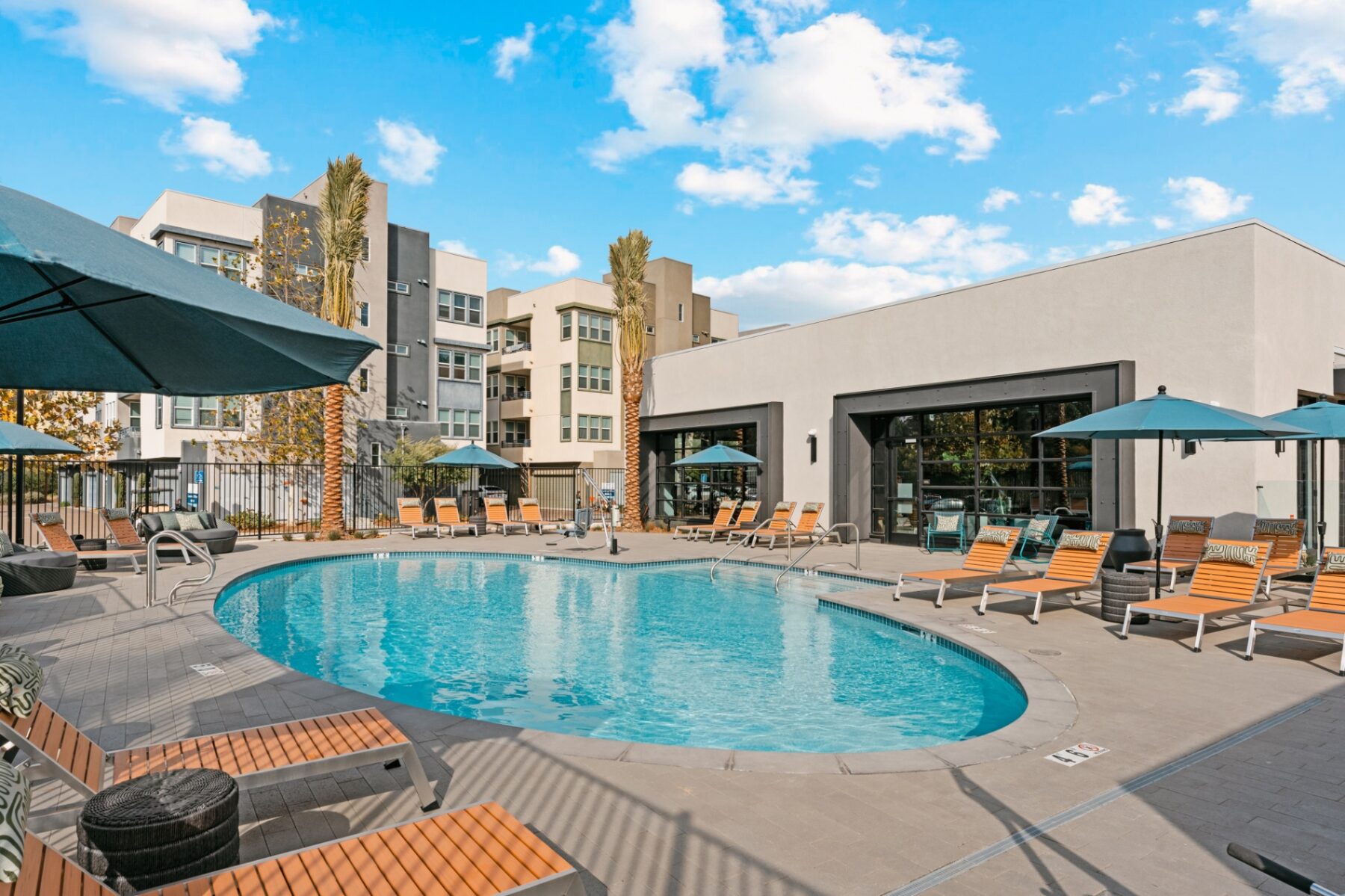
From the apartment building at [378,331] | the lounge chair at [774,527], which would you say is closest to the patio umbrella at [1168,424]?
the lounge chair at [774,527]

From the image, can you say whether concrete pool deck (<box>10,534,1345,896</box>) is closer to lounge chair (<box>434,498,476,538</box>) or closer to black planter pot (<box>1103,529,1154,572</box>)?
black planter pot (<box>1103,529,1154,572</box>)

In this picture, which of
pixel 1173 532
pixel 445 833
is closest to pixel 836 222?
pixel 1173 532

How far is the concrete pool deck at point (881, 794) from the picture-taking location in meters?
3.14

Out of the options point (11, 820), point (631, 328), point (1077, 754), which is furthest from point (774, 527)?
point (11, 820)

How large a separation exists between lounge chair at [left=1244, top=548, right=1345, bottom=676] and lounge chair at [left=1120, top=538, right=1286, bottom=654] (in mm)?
430

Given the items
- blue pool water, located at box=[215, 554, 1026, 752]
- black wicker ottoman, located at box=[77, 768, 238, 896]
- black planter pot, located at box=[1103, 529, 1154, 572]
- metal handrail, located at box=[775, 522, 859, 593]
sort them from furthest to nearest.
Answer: metal handrail, located at box=[775, 522, 859, 593], black planter pot, located at box=[1103, 529, 1154, 572], blue pool water, located at box=[215, 554, 1026, 752], black wicker ottoman, located at box=[77, 768, 238, 896]

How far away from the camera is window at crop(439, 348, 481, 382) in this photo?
3347 cm

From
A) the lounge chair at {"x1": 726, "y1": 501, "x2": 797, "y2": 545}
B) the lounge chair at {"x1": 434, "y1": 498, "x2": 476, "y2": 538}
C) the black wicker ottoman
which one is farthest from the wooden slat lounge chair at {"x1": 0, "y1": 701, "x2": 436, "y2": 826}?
the lounge chair at {"x1": 434, "y1": 498, "x2": 476, "y2": 538}

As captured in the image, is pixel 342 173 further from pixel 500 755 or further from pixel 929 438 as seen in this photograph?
pixel 500 755

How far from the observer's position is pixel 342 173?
63.6 ft

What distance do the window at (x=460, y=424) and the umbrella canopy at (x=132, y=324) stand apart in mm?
29648

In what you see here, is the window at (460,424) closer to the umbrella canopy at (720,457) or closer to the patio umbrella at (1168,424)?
the umbrella canopy at (720,457)

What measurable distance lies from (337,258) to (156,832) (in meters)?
18.9

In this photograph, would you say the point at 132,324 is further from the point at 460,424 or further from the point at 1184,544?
the point at 460,424
